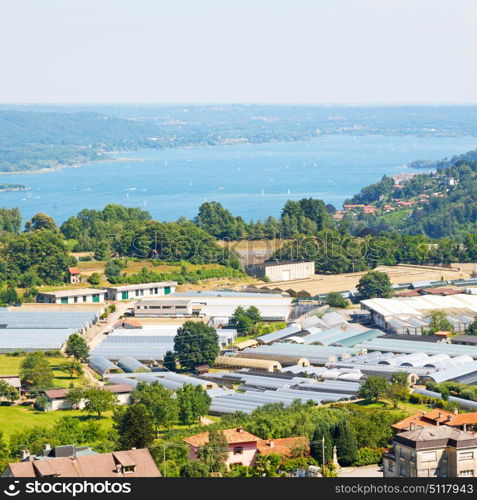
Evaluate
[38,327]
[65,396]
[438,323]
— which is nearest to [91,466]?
[65,396]

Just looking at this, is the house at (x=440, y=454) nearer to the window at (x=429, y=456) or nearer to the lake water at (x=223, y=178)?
the window at (x=429, y=456)

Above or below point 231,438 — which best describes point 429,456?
above

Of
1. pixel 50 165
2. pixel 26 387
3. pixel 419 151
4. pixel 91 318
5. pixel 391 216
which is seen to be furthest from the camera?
pixel 419 151

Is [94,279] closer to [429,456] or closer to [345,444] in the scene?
[345,444]

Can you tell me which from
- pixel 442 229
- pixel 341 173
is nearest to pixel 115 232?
pixel 442 229

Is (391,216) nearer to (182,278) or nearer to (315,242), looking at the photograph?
(315,242)

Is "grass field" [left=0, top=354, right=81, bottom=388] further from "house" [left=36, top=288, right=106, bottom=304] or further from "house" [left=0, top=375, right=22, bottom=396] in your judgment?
"house" [left=36, top=288, right=106, bottom=304]

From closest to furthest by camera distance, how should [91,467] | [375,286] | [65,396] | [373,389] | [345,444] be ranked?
[91,467] → [345,444] → [373,389] → [65,396] → [375,286]
